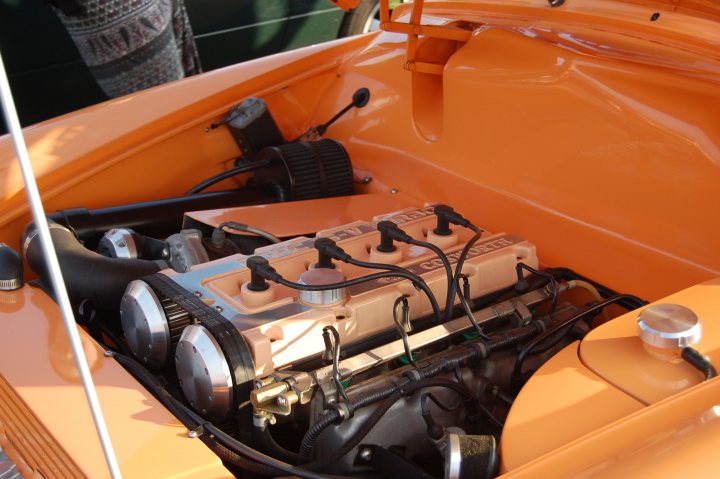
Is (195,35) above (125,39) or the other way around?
the other way around

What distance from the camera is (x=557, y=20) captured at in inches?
69.4

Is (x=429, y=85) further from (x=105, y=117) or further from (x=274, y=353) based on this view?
(x=274, y=353)

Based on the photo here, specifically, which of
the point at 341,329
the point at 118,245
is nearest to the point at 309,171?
the point at 118,245

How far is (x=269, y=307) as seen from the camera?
131 cm

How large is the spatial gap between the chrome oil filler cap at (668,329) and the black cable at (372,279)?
0.35m

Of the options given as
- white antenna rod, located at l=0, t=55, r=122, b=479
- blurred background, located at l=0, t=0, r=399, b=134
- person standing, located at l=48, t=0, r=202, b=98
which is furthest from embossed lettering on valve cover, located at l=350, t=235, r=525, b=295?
blurred background, located at l=0, t=0, r=399, b=134

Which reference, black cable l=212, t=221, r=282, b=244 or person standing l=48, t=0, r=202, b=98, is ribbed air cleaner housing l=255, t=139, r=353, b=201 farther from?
person standing l=48, t=0, r=202, b=98

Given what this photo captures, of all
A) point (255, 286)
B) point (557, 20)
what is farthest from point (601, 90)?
point (255, 286)

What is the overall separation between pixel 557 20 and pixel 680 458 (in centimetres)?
Result: 114

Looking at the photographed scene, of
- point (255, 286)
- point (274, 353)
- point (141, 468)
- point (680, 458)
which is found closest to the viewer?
point (680, 458)

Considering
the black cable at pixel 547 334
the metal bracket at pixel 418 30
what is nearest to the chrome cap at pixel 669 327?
the black cable at pixel 547 334

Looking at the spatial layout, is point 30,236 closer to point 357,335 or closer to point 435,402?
point 357,335

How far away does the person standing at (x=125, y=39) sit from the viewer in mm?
3646

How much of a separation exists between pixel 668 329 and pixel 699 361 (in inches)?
2.2
